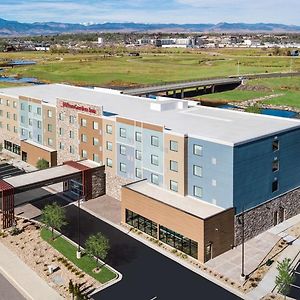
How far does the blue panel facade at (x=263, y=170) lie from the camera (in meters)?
52.1

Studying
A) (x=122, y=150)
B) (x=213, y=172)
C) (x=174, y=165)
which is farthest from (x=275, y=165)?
(x=122, y=150)

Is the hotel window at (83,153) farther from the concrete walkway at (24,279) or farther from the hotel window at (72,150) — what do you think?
the concrete walkway at (24,279)

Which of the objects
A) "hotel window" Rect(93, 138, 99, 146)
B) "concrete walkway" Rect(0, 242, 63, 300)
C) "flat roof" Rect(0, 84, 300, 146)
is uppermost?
"flat roof" Rect(0, 84, 300, 146)

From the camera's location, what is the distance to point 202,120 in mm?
66188

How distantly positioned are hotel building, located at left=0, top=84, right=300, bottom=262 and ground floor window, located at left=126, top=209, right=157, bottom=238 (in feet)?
0.40

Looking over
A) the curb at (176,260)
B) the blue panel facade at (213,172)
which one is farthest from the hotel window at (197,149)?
the curb at (176,260)

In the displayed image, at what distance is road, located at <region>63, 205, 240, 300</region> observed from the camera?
42.2 meters

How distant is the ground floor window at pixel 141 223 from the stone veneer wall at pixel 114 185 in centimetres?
840

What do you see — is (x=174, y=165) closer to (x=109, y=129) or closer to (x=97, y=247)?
(x=109, y=129)

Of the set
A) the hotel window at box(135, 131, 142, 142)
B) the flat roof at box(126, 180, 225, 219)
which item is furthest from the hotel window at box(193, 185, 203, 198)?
the hotel window at box(135, 131, 142, 142)

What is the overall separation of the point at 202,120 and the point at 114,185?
15944mm

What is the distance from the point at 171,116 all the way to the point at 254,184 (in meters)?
20.3

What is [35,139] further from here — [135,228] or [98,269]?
[98,269]

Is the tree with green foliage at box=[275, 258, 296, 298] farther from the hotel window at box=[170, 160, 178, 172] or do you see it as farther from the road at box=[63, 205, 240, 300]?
the hotel window at box=[170, 160, 178, 172]
